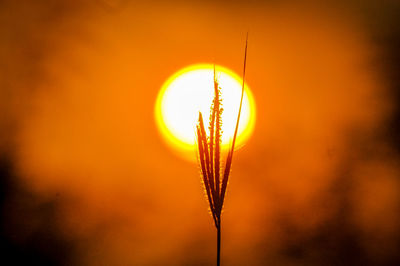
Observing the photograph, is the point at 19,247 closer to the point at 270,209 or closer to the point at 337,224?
the point at 270,209

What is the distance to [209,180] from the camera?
69cm

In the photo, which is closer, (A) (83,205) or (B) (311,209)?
(A) (83,205)

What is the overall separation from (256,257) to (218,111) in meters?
10.4

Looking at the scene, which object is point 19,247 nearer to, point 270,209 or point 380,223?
point 270,209

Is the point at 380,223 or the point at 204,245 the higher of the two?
the point at 380,223

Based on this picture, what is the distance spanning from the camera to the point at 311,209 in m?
10.6

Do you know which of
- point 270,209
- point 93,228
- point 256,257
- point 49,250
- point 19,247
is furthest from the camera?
point 270,209

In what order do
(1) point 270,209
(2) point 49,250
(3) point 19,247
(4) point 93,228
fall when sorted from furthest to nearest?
1. (1) point 270,209
2. (4) point 93,228
3. (2) point 49,250
4. (3) point 19,247

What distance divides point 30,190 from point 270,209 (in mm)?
7690

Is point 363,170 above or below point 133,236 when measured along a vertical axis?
above

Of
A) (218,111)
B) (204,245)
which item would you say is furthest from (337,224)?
(218,111)

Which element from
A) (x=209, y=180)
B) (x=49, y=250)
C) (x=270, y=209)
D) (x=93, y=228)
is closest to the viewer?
(x=209, y=180)

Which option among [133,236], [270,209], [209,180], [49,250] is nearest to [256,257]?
[270,209]

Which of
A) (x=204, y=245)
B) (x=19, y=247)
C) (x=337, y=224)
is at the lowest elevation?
(x=204, y=245)
